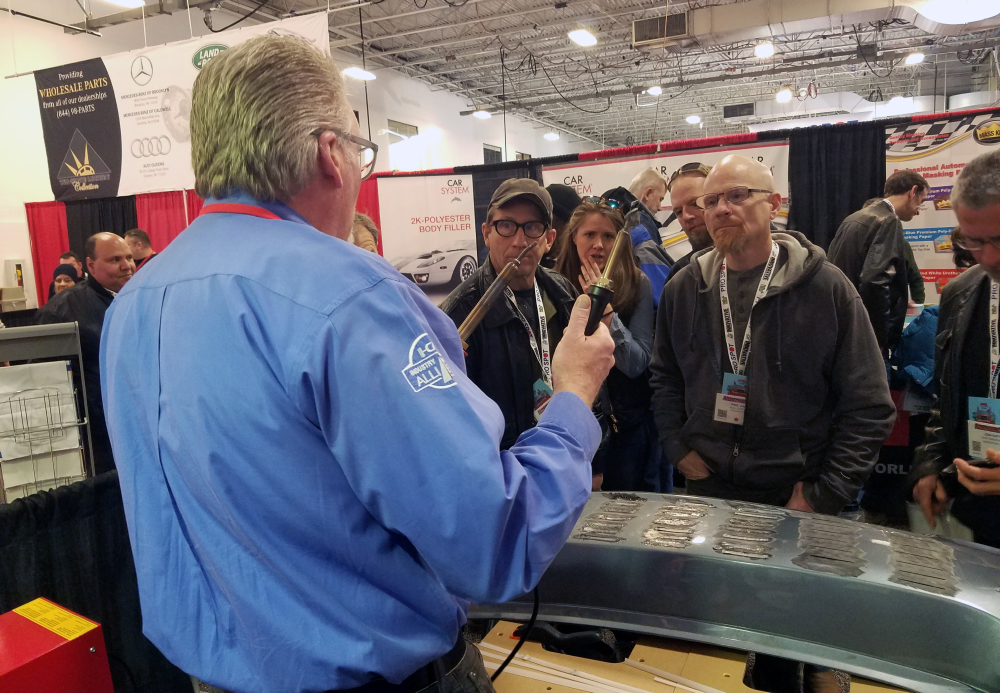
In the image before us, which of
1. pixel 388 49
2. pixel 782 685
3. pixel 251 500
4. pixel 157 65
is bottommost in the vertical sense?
pixel 782 685

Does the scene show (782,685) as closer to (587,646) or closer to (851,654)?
(851,654)

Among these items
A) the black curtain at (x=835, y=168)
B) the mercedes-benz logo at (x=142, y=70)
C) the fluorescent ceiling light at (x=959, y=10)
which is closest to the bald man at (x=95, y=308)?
the mercedes-benz logo at (x=142, y=70)

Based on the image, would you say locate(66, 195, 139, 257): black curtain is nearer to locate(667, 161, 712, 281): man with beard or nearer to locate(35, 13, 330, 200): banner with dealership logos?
locate(35, 13, 330, 200): banner with dealership logos

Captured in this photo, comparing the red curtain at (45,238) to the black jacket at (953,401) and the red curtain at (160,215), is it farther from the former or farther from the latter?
the black jacket at (953,401)

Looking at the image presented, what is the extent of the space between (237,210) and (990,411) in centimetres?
188

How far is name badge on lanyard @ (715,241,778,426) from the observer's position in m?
1.97

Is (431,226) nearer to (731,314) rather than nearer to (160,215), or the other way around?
(160,215)

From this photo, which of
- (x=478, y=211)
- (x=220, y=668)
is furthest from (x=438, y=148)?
(x=220, y=668)

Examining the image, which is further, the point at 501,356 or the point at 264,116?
the point at 501,356

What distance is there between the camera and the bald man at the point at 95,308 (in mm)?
3400

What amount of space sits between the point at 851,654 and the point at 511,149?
16894mm

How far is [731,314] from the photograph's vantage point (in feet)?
6.76

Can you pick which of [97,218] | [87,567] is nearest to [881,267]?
[87,567]

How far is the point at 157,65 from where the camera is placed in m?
4.30
